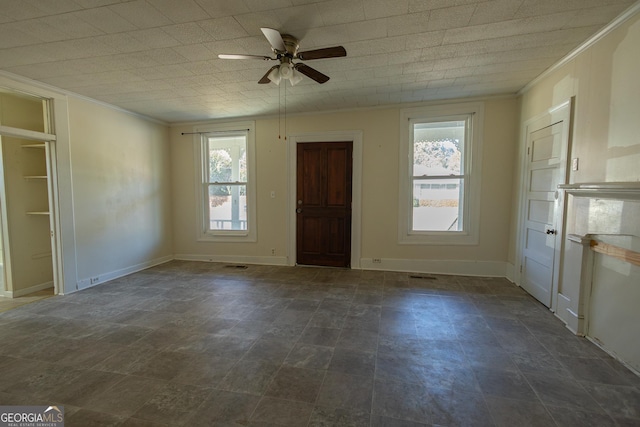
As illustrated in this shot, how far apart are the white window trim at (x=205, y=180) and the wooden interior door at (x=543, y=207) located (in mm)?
4182

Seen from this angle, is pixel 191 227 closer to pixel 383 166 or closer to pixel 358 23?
pixel 383 166

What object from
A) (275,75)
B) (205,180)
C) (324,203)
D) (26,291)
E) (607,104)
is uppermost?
(275,75)

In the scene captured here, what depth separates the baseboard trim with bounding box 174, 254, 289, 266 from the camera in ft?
16.1

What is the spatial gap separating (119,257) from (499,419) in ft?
16.7

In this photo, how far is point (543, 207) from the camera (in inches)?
125

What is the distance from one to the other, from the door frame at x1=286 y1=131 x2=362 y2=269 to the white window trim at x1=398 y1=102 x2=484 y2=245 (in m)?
0.67

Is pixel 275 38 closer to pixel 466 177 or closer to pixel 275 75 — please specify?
pixel 275 75

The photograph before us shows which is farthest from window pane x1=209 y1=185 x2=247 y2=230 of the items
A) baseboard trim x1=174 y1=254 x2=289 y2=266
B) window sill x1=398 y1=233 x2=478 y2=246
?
window sill x1=398 y1=233 x2=478 y2=246

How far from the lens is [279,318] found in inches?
109

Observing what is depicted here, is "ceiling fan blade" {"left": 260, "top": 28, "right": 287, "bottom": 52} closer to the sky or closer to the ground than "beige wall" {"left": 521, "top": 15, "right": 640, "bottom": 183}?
closer to the sky

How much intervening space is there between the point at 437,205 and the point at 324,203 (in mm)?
1853

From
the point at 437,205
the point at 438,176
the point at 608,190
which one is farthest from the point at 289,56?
the point at 437,205

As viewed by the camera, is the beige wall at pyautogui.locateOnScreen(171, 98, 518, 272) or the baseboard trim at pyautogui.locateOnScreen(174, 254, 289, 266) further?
the baseboard trim at pyautogui.locateOnScreen(174, 254, 289, 266)

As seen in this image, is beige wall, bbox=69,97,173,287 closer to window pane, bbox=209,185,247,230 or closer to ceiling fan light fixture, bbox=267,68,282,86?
window pane, bbox=209,185,247,230
